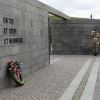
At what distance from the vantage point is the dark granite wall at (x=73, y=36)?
2184cm

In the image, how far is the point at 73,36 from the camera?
22.0 metres

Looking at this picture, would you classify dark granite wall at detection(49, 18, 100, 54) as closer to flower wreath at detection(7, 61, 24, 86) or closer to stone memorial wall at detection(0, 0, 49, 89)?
stone memorial wall at detection(0, 0, 49, 89)

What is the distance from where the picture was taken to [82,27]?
21.9 m

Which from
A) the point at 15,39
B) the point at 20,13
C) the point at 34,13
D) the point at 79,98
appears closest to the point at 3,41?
the point at 15,39

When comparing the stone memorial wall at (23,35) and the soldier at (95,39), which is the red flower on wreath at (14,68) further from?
the soldier at (95,39)

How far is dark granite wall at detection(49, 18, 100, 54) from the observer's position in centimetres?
2184

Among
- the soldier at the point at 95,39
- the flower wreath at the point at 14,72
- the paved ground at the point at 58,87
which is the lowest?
the paved ground at the point at 58,87

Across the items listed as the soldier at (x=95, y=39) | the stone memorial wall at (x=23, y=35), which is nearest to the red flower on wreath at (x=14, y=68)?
the stone memorial wall at (x=23, y=35)

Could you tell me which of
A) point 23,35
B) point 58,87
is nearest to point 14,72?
point 58,87

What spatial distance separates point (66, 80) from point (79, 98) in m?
2.87

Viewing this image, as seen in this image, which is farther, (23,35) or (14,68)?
(23,35)

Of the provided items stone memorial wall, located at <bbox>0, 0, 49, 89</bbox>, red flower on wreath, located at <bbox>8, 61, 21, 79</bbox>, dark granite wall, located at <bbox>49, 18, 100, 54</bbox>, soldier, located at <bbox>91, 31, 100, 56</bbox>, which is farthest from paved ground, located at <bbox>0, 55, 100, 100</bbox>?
dark granite wall, located at <bbox>49, 18, 100, 54</bbox>

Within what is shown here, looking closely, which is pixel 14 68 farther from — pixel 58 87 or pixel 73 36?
pixel 73 36

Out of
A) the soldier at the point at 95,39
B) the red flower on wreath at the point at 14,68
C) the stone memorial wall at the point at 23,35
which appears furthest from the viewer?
the soldier at the point at 95,39
